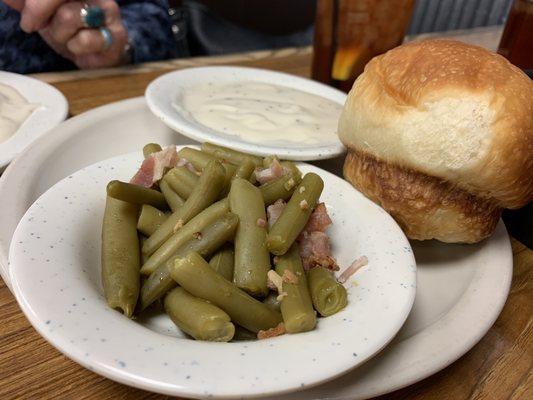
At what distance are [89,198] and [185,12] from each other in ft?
11.9

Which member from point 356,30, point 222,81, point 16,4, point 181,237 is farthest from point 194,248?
point 16,4

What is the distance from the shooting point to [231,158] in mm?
1692

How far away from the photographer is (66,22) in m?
2.70

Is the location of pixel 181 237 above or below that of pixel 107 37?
above

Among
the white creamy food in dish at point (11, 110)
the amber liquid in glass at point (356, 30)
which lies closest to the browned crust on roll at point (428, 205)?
the amber liquid in glass at point (356, 30)

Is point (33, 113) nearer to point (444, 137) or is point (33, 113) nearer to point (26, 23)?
point (26, 23)

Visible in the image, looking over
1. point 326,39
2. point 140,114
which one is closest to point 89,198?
point 140,114

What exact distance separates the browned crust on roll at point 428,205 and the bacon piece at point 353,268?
0.30 m

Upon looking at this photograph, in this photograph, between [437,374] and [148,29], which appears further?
[148,29]

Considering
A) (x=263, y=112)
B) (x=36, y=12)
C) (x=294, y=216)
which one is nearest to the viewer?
(x=294, y=216)

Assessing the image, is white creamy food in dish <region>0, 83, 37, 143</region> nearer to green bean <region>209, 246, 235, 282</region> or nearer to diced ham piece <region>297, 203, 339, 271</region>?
green bean <region>209, 246, 235, 282</region>

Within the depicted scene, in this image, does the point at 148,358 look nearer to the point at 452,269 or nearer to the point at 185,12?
the point at 452,269

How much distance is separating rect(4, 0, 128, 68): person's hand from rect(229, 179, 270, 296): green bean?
179 cm

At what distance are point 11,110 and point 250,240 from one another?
1.35 metres
